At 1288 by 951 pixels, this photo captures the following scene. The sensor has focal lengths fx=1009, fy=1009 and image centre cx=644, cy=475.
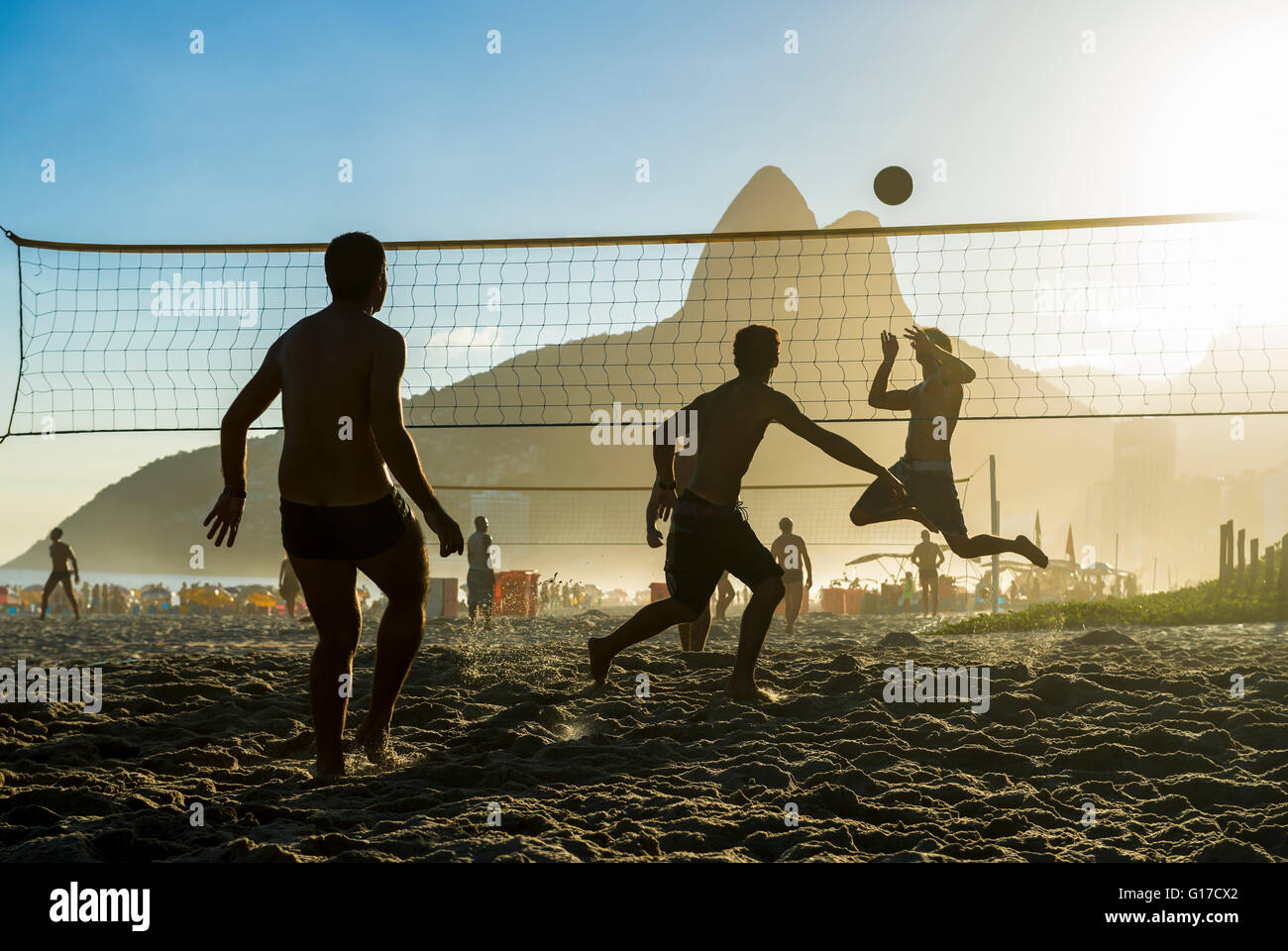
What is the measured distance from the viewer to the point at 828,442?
400 cm

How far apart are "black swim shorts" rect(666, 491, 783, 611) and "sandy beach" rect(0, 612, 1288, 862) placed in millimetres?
518

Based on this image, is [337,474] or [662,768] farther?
[662,768]

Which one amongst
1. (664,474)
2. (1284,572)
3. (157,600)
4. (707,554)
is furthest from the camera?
(157,600)

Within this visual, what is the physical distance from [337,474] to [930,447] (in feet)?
11.1

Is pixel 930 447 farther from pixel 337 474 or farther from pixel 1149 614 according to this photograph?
pixel 1149 614

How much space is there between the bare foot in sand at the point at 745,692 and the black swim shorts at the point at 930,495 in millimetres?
1362

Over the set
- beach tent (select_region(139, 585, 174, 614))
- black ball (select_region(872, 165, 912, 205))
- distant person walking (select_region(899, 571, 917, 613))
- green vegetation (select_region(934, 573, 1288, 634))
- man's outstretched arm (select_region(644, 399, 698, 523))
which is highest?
black ball (select_region(872, 165, 912, 205))

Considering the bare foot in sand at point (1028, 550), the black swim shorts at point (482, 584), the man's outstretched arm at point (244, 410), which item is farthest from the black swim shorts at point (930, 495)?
the black swim shorts at point (482, 584)

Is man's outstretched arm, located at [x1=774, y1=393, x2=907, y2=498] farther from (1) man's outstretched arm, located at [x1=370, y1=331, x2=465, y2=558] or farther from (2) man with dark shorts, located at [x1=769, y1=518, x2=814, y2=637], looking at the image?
(2) man with dark shorts, located at [x1=769, y1=518, x2=814, y2=637]

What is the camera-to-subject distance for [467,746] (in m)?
3.57

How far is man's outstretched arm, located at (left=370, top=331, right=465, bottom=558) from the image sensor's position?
2990mm

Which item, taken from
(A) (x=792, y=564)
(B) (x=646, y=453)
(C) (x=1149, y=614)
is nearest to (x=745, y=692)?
(A) (x=792, y=564)

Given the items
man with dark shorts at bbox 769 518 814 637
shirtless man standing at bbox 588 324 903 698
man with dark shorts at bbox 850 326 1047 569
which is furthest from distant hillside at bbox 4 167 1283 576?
shirtless man standing at bbox 588 324 903 698
